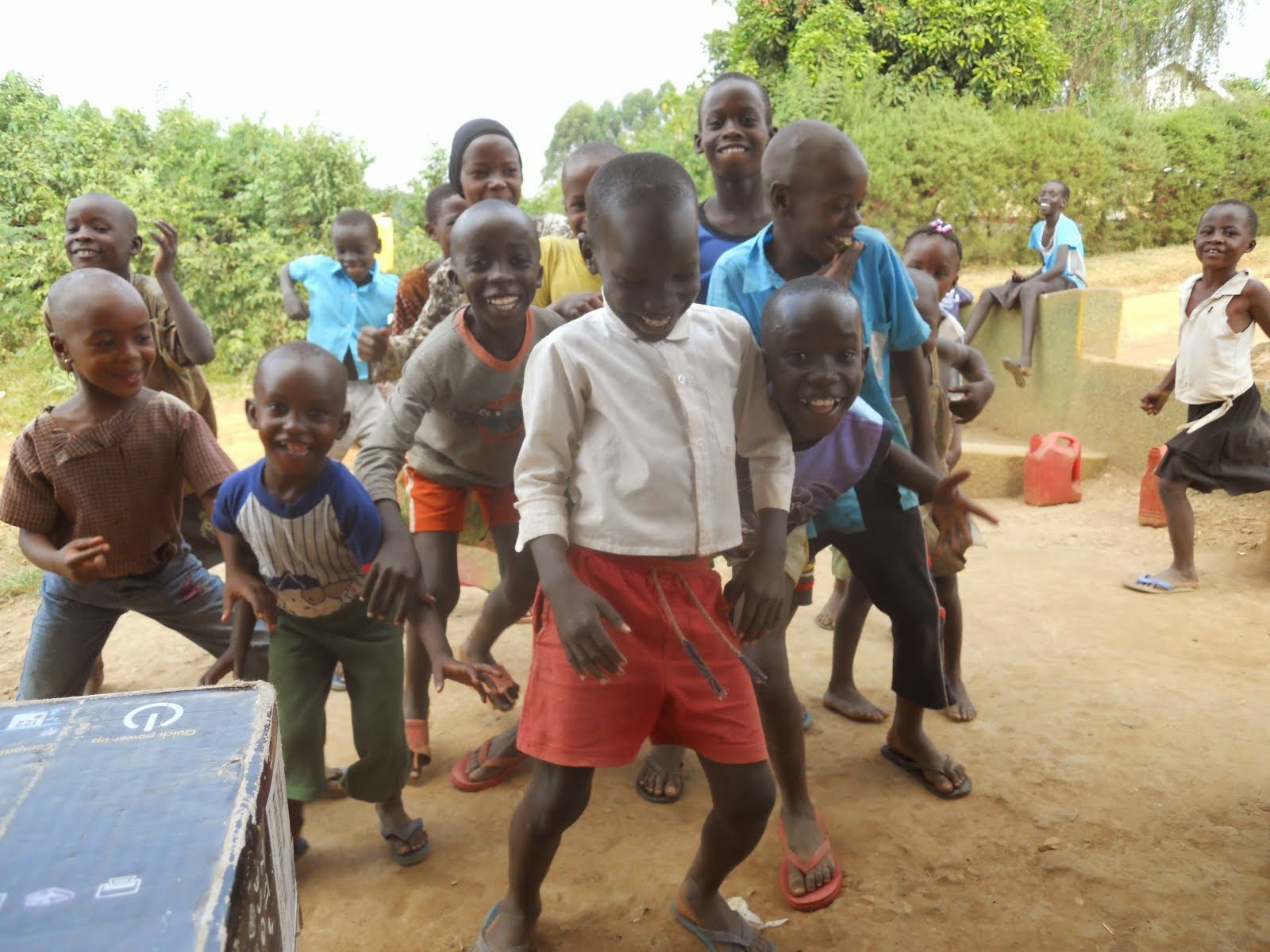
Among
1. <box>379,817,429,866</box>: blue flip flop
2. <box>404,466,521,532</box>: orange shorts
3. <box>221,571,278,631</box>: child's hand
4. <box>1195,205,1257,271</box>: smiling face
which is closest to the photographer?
<box>221,571,278,631</box>: child's hand

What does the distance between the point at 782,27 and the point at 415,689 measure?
13.8m

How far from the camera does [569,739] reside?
181cm

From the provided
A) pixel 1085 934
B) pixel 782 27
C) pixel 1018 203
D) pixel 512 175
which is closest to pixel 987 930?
pixel 1085 934

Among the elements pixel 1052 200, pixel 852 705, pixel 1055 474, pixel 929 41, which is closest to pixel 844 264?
pixel 852 705

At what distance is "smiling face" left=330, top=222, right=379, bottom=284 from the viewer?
16.7 ft

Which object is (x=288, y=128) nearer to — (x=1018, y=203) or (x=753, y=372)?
(x=1018, y=203)

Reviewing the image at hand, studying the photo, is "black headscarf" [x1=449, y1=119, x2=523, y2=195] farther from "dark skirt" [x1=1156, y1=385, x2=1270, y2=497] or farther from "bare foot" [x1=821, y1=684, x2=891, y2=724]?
"dark skirt" [x1=1156, y1=385, x2=1270, y2=497]

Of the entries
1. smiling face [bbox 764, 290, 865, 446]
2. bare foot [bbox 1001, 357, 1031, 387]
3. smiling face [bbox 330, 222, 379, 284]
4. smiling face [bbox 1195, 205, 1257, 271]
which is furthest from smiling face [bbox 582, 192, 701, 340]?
bare foot [bbox 1001, 357, 1031, 387]

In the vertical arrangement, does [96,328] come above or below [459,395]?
above

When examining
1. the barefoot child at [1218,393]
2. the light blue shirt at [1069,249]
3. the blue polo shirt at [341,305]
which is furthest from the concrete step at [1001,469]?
the blue polo shirt at [341,305]

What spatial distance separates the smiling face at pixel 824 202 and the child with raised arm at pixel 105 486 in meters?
1.54

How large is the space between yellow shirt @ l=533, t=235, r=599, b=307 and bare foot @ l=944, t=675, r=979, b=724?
172 cm

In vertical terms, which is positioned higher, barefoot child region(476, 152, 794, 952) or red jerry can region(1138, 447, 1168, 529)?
barefoot child region(476, 152, 794, 952)

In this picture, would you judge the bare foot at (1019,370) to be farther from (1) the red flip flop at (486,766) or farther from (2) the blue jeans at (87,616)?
(2) the blue jeans at (87,616)
